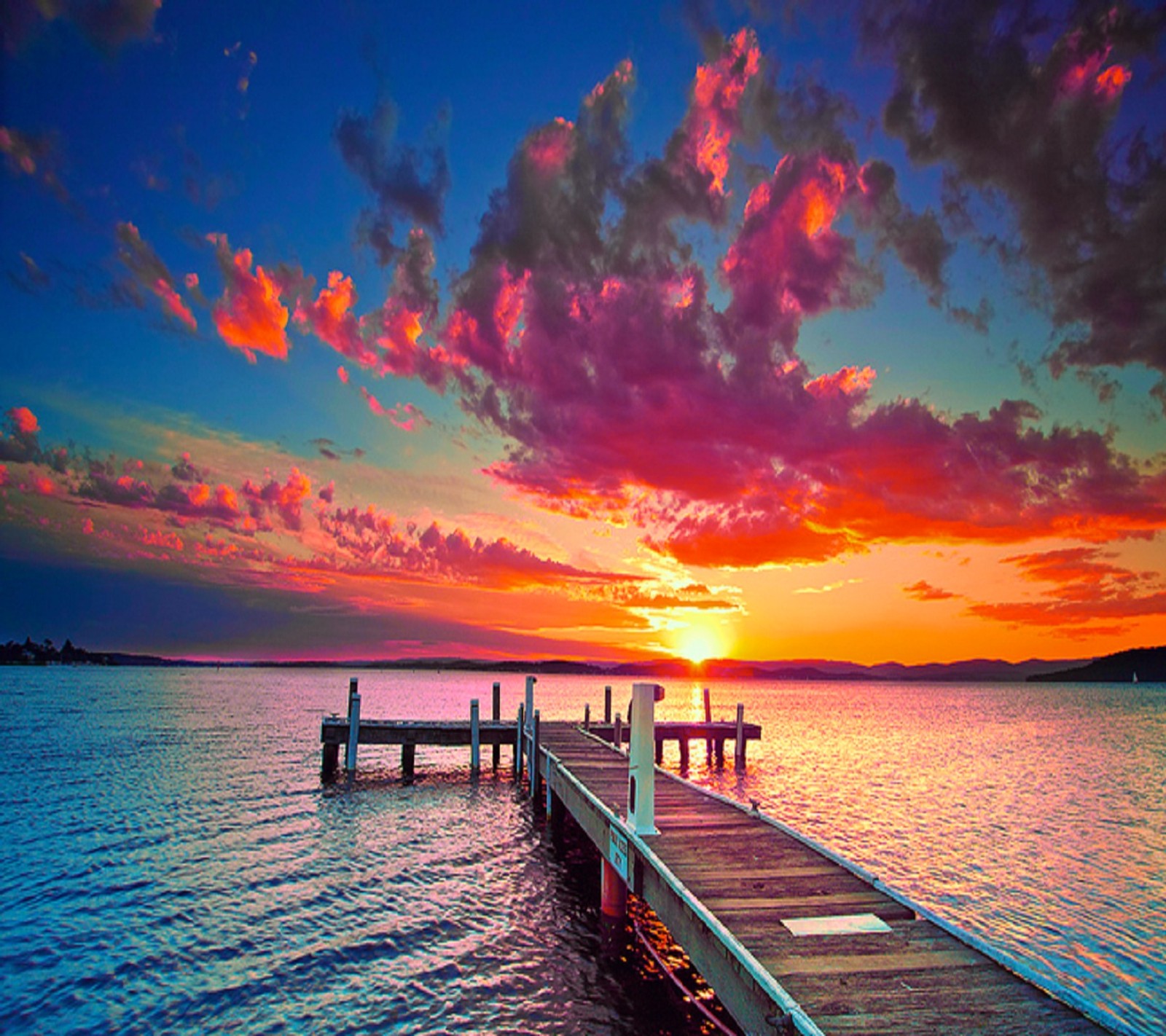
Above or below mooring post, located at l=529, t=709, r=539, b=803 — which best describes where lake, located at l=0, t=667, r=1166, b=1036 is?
below

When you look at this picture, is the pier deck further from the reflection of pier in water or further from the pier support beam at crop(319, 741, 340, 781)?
the pier support beam at crop(319, 741, 340, 781)

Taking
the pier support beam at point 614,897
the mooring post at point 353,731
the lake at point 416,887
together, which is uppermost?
the mooring post at point 353,731

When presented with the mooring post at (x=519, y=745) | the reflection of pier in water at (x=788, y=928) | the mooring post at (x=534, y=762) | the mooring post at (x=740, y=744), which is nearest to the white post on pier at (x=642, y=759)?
the reflection of pier in water at (x=788, y=928)

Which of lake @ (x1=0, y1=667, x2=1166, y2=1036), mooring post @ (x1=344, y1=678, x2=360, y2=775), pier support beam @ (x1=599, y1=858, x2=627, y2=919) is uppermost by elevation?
mooring post @ (x1=344, y1=678, x2=360, y2=775)

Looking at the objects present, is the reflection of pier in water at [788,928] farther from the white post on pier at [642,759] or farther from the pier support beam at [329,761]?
the pier support beam at [329,761]

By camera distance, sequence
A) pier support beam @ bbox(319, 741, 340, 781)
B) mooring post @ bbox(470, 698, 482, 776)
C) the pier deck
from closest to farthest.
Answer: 1. the pier deck
2. pier support beam @ bbox(319, 741, 340, 781)
3. mooring post @ bbox(470, 698, 482, 776)

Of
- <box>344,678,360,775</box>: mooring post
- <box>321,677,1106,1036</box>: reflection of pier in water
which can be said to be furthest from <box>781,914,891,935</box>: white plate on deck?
<box>344,678,360,775</box>: mooring post

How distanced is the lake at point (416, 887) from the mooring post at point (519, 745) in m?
0.74

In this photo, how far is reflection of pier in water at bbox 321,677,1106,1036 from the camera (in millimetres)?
5250

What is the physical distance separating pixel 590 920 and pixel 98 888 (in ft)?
29.4

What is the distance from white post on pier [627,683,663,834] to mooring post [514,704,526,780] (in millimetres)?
14716

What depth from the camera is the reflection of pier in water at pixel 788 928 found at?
525 cm

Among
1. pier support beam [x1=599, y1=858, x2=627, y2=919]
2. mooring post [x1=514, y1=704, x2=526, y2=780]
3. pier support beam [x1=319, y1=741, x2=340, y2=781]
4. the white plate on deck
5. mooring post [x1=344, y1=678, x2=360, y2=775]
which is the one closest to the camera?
the white plate on deck

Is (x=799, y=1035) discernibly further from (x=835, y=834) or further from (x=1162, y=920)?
(x=835, y=834)
